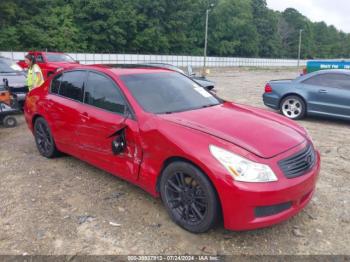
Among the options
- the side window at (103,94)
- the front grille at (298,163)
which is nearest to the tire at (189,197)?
the front grille at (298,163)

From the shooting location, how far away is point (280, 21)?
9438 centimetres

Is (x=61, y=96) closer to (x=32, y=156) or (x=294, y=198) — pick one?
(x=32, y=156)

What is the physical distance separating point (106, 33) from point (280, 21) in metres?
62.1

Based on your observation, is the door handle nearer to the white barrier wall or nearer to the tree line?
the white barrier wall

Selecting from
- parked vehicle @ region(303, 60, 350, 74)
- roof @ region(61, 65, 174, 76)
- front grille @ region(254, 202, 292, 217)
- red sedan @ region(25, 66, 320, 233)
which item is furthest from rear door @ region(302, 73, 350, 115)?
parked vehicle @ region(303, 60, 350, 74)

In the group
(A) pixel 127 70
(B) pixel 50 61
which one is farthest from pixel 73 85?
(B) pixel 50 61

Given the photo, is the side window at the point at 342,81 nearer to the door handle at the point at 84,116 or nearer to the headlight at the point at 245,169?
the headlight at the point at 245,169

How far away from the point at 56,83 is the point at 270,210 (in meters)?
3.77

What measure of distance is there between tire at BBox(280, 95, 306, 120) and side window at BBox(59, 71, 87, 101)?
5935 millimetres

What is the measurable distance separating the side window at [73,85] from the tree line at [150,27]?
→ 36.7 m

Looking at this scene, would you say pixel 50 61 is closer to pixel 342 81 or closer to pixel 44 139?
pixel 44 139

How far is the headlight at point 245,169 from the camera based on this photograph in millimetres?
2975

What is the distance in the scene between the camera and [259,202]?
296cm

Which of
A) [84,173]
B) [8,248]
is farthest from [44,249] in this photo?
[84,173]
